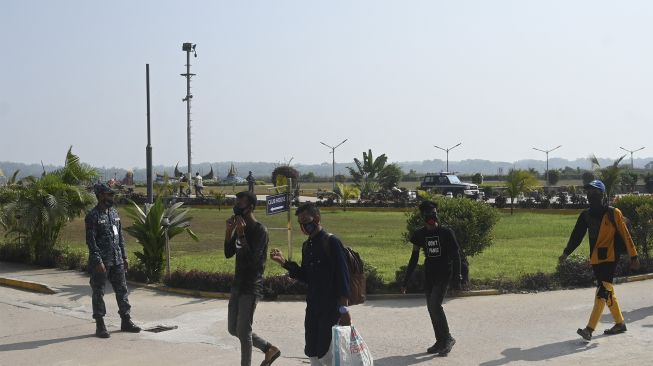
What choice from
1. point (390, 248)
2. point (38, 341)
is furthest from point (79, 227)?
point (38, 341)

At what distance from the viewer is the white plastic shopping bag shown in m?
5.57

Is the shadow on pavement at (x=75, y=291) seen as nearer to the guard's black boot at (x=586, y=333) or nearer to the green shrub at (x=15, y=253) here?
the green shrub at (x=15, y=253)

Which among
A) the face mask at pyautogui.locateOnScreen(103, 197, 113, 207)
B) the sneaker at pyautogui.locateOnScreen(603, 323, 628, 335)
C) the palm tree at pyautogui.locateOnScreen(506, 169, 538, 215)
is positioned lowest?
the sneaker at pyautogui.locateOnScreen(603, 323, 628, 335)

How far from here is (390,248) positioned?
17.8 metres

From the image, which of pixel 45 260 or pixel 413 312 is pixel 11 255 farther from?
pixel 413 312

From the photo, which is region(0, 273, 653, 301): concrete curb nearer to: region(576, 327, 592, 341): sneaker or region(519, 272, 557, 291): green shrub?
region(519, 272, 557, 291): green shrub

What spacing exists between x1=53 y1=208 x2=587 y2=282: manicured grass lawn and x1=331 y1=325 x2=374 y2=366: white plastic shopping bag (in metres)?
6.42

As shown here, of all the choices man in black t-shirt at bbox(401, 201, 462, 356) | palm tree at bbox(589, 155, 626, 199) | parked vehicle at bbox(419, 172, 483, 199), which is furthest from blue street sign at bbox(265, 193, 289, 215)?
parked vehicle at bbox(419, 172, 483, 199)

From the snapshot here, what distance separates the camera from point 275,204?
1173 centimetres

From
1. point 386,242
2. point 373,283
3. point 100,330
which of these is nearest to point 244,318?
point 100,330

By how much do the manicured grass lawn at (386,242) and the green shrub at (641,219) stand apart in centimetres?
153

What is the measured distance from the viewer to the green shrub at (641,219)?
13067 millimetres

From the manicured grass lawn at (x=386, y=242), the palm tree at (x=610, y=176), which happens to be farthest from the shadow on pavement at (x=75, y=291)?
the palm tree at (x=610, y=176)

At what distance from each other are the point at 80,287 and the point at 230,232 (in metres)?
6.30
